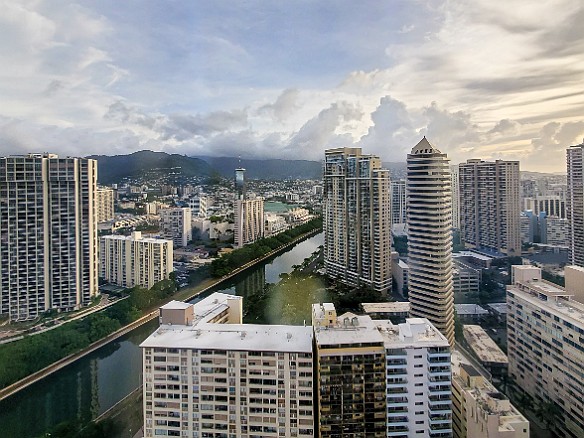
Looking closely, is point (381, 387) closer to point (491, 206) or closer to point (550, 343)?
point (550, 343)

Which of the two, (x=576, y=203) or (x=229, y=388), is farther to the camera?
(x=576, y=203)

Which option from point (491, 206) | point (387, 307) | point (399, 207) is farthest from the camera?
point (399, 207)

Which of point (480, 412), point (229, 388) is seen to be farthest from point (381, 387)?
point (229, 388)

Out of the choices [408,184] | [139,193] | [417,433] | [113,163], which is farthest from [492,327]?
[139,193]

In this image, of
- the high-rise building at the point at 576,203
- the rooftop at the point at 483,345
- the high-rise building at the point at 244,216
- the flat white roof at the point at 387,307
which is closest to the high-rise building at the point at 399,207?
the high-rise building at the point at 576,203

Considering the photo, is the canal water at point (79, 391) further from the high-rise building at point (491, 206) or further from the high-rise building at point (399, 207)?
the high-rise building at point (491, 206)

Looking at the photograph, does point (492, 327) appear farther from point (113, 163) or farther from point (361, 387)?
point (113, 163)

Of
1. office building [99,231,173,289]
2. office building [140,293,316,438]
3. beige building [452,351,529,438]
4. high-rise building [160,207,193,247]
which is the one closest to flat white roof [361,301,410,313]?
beige building [452,351,529,438]

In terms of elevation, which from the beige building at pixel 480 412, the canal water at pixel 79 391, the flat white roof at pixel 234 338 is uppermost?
the flat white roof at pixel 234 338
